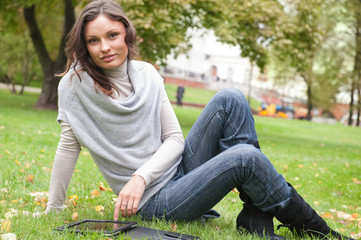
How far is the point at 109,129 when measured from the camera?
2.47 meters

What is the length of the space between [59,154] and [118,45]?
2.37 feet

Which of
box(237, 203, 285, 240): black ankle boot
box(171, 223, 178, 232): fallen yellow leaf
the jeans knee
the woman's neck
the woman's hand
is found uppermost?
the woman's neck

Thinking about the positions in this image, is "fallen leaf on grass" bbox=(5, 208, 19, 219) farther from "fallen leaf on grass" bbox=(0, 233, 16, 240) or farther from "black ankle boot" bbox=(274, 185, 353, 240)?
"black ankle boot" bbox=(274, 185, 353, 240)

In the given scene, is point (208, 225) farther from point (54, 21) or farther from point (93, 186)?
point (54, 21)

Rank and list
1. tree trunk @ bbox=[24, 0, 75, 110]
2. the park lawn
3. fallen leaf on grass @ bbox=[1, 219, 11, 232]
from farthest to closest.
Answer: tree trunk @ bbox=[24, 0, 75, 110] < the park lawn < fallen leaf on grass @ bbox=[1, 219, 11, 232]

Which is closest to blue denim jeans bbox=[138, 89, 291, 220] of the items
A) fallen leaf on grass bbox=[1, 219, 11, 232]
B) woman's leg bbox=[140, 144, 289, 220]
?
woman's leg bbox=[140, 144, 289, 220]

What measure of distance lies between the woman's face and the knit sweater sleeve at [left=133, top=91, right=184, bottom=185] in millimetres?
420

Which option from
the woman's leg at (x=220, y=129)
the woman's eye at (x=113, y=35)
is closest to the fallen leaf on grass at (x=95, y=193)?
the woman's leg at (x=220, y=129)

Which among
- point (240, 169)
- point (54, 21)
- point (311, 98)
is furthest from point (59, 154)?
point (311, 98)

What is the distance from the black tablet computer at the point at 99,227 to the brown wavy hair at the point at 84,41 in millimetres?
739

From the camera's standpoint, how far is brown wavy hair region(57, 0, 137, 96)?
2.37m

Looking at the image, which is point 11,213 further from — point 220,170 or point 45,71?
point 45,71

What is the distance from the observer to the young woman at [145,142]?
2.36 m

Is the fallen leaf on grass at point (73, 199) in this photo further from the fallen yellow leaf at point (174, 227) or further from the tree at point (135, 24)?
the tree at point (135, 24)
